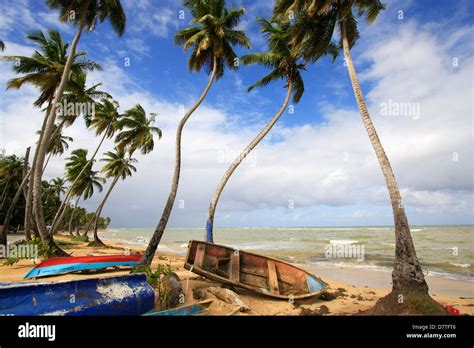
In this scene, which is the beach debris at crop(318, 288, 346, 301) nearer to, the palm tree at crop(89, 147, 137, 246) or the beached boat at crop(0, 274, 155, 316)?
the beached boat at crop(0, 274, 155, 316)

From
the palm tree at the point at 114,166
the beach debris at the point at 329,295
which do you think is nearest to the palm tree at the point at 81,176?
the palm tree at the point at 114,166

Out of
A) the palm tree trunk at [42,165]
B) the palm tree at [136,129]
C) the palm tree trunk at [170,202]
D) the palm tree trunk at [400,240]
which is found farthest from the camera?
the palm tree at [136,129]

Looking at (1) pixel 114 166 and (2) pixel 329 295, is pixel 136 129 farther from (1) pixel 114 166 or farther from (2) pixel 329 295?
(2) pixel 329 295

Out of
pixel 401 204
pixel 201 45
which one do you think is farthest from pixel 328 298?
pixel 201 45

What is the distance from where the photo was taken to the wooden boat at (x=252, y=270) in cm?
827

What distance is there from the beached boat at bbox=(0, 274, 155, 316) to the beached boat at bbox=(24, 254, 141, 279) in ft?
14.3

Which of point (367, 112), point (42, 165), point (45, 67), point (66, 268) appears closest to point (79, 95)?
point (45, 67)

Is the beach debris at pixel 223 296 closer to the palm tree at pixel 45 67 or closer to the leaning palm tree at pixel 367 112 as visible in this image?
the leaning palm tree at pixel 367 112

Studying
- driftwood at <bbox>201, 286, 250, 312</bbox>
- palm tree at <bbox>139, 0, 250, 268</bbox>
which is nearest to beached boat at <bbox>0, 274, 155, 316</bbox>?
driftwood at <bbox>201, 286, 250, 312</bbox>

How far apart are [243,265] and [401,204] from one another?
5.58 m

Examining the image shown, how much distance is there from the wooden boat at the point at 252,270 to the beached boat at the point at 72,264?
4343 mm

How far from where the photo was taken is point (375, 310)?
6.31 metres

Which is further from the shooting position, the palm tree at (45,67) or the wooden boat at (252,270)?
the palm tree at (45,67)
